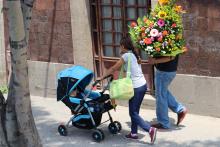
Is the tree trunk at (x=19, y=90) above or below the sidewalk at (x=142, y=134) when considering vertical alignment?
above

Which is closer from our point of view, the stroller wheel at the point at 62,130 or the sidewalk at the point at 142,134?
the sidewalk at the point at 142,134

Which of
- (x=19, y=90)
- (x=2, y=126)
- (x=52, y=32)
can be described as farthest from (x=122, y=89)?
(x=52, y=32)

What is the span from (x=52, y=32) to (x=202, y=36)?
3306 millimetres

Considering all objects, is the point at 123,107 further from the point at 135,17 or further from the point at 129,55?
the point at 129,55

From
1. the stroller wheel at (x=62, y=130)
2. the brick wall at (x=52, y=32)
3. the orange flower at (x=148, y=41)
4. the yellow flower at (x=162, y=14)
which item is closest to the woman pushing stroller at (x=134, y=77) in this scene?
the orange flower at (x=148, y=41)

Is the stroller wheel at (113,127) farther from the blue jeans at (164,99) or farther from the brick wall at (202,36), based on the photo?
the brick wall at (202,36)

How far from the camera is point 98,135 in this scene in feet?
27.5

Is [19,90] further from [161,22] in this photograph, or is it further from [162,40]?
[161,22]

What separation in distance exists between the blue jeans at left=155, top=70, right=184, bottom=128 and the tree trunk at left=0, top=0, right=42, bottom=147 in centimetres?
229

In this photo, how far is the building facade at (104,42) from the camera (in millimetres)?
9172

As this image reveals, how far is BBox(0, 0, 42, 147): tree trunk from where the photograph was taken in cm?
654

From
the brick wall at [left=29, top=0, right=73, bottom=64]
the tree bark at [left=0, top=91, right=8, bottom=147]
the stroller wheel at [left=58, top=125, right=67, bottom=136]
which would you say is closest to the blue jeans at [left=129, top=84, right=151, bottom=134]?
the stroller wheel at [left=58, top=125, right=67, bottom=136]

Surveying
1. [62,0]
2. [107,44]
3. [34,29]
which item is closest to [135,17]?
[107,44]

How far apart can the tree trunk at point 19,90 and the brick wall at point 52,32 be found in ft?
13.0
